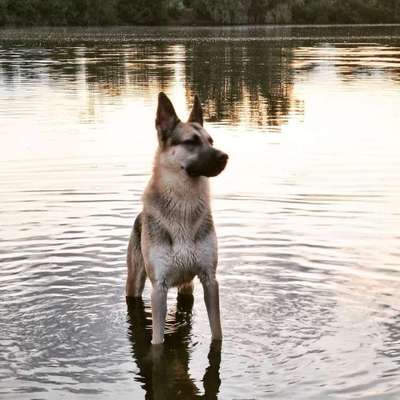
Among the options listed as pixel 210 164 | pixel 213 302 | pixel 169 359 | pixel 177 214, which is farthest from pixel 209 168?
pixel 169 359

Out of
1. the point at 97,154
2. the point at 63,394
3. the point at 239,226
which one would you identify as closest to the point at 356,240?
the point at 239,226

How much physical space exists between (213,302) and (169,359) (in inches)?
27.5

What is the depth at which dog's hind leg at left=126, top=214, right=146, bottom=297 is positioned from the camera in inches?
348

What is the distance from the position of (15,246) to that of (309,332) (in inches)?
192

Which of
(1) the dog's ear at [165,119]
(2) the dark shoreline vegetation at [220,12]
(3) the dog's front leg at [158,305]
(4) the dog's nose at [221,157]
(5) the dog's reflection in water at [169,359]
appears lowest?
(5) the dog's reflection in water at [169,359]

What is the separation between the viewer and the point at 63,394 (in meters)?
7.28

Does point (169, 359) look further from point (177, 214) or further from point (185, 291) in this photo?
point (185, 291)

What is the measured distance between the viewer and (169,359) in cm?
812

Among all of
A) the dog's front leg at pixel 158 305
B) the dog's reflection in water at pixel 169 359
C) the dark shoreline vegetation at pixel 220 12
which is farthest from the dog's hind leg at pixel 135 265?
the dark shoreline vegetation at pixel 220 12

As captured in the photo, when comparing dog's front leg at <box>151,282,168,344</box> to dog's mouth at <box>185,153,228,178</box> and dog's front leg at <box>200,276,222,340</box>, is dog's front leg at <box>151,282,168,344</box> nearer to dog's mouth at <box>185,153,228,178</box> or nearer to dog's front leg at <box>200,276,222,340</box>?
dog's front leg at <box>200,276,222,340</box>

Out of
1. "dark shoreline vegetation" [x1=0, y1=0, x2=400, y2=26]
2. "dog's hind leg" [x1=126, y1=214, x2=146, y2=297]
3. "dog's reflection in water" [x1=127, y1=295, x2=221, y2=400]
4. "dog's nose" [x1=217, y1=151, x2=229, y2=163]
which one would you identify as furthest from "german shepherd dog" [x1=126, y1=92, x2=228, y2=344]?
"dark shoreline vegetation" [x1=0, y1=0, x2=400, y2=26]

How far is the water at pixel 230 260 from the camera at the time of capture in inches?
302

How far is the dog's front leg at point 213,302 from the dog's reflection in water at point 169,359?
13 cm

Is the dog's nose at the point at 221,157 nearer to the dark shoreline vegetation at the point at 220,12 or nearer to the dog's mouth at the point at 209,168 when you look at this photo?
the dog's mouth at the point at 209,168
